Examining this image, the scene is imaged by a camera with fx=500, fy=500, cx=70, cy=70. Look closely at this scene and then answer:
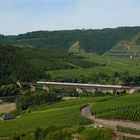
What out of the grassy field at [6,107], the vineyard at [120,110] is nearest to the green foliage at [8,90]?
the grassy field at [6,107]

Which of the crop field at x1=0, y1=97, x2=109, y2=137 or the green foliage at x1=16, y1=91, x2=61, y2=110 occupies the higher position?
the crop field at x1=0, y1=97, x2=109, y2=137

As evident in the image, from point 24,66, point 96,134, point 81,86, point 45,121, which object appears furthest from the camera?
point 24,66

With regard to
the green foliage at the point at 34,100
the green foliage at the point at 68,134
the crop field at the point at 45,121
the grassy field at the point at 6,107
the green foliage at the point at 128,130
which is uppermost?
the green foliage at the point at 68,134

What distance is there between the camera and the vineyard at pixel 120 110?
8025 cm

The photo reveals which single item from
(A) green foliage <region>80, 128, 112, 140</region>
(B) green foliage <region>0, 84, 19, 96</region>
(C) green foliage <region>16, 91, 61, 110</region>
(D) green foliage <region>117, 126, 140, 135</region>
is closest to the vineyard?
(D) green foliage <region>117, 126, 140, 135</region>

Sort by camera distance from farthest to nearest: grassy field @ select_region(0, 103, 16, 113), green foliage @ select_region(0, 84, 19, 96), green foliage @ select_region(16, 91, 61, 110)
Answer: green foliage @ select_region(0, 84, 19, 96) < grassy field @ select_region(0, 103, 16, 113) < green foliage @ select_region(16, 91, 61, 110)

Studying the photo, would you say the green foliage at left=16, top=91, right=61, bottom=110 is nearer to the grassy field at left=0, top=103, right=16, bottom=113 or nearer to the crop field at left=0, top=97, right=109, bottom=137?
the grassy field at left=0, top=103, right=16, bottom=113

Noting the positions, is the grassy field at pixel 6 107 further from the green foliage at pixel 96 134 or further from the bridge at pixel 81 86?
the green foliage at pixel 96 134

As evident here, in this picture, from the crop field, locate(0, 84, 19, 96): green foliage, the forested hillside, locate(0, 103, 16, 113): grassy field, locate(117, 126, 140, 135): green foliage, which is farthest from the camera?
the forested hillside

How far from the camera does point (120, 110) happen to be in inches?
3351

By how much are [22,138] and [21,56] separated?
426ft

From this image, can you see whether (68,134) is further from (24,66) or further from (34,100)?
(24,66)

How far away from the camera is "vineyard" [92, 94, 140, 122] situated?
8025 cm

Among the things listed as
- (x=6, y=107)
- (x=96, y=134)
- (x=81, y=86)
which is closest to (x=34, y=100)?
(x=6, y=107)
